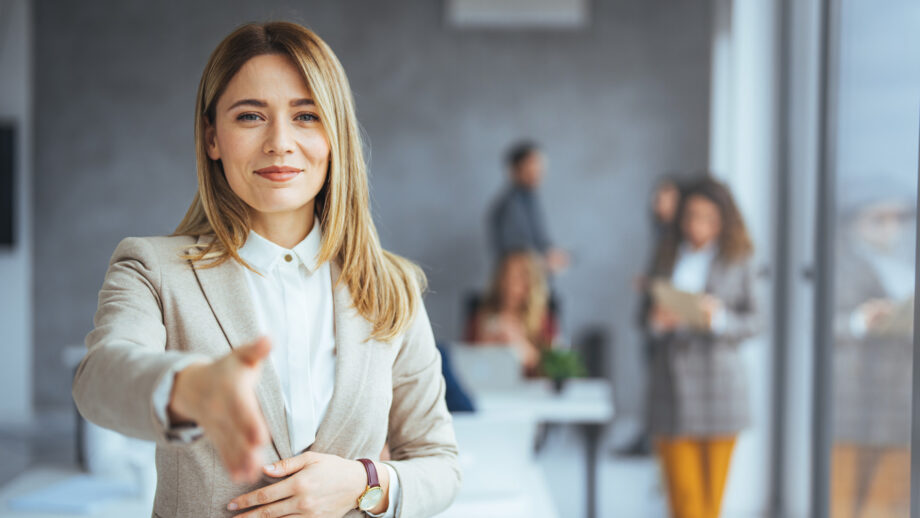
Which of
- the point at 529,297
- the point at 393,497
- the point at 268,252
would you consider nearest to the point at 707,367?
the point at 529,297

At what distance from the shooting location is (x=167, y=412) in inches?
27.8

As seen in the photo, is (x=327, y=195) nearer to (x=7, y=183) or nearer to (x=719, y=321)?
(x=719, y=321)

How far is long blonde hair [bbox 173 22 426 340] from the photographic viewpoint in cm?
97

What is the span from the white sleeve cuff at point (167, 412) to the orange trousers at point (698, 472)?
9.65ft

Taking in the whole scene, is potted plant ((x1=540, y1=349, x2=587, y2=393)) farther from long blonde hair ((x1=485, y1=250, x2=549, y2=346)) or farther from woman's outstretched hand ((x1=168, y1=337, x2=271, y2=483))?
woman's outstretched hand ((x1=168, y1=337, x2=271, y2=483))

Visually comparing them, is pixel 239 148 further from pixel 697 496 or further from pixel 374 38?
pixel 374 38

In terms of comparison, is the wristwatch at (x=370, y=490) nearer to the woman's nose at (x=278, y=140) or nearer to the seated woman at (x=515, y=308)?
the woman's nose at (x=278, y=140)

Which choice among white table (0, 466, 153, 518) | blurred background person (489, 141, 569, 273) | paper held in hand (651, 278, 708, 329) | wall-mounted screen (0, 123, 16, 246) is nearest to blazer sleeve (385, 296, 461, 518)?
white table (0, 466, 153, 518)

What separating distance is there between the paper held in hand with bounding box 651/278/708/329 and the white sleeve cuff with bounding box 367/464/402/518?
96.8 inches

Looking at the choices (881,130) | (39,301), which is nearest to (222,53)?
(881,130)

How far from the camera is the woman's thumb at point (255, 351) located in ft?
2.09

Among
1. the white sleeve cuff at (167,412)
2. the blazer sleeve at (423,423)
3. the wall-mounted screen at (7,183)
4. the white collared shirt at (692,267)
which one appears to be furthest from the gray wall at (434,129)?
the white sleeve cuff at (167,412)

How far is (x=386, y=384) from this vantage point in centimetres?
102

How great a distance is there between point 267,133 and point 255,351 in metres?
0.39
